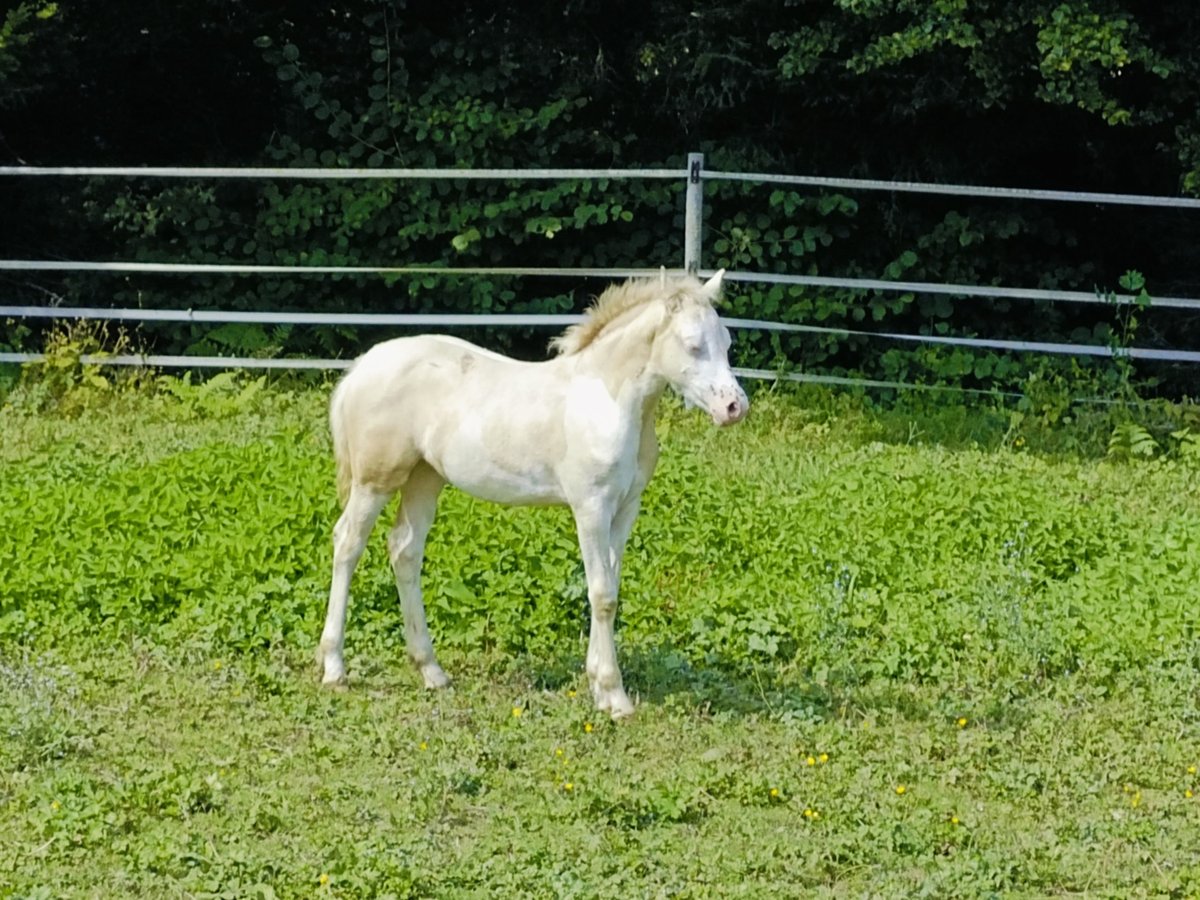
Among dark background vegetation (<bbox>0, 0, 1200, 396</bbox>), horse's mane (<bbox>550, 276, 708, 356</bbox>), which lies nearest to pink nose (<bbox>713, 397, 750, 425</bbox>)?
horse's mane (<bbox>550, 276, 708, 356</bbox>)

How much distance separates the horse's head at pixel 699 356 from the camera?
6.20 m

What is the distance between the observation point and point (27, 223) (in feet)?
45.6

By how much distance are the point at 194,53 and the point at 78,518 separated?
687 cm

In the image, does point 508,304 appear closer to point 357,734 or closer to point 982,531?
point 982,531


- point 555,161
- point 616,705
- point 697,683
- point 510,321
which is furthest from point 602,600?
point 555,161

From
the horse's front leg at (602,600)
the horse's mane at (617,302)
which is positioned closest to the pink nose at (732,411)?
the horse's mane at (617,302)

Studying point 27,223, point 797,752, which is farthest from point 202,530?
point 27,223

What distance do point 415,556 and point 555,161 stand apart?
7.22m

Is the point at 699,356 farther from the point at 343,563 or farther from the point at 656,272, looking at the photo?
the point at 656,272

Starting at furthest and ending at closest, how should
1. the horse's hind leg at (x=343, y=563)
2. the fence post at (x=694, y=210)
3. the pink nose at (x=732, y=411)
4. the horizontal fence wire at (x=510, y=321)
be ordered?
the horizontal fence wire at (x=510, y=321) → the fence post at (x=694, y=210) → the horse's hind leg at (x=343, y=563) → the pink nose at (x=732, y=411)

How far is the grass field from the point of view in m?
5.23

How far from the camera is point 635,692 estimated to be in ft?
22.3

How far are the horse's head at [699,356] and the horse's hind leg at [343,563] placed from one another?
1303 millimetres

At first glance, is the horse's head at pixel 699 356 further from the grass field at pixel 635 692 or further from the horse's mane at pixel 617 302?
the grass field at pixel 635 692
